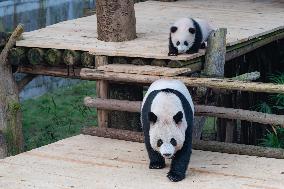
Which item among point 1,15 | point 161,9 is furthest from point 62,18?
point 161,9

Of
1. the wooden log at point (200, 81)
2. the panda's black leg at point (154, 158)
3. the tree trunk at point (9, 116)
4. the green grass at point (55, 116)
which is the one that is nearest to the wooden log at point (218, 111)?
the wooden log at point (200, 81)

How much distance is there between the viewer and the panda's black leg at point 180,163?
6.14m

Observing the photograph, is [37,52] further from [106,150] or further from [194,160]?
[194,160]

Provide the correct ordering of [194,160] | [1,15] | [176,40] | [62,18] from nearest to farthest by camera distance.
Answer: [194,160], [176,40], [1,15], [62,18]

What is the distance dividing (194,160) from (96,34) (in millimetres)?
3341

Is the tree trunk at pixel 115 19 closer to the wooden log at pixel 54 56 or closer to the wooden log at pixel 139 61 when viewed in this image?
the wooden log at pixel 54 56

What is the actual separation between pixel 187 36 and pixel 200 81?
3.64 feet

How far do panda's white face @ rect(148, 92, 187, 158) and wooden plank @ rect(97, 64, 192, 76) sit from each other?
4.63 feet

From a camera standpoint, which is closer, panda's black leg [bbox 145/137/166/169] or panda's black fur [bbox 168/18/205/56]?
panda's black leg [bbox 145/137/166/169]

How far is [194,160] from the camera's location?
670 centimetres

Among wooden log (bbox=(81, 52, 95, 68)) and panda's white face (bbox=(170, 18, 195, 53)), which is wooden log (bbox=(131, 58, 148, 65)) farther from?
wooden log (bbox=(81, 52, 95, 68))

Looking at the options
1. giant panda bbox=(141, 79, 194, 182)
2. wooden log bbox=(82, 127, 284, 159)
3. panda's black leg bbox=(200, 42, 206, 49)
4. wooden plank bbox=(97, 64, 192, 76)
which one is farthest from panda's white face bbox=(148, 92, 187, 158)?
panda's black leg bbox=(200, 42, 206, 49)

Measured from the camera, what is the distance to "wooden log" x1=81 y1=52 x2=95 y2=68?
28.1 ft

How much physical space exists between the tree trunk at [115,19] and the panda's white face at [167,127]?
2.89 meters
